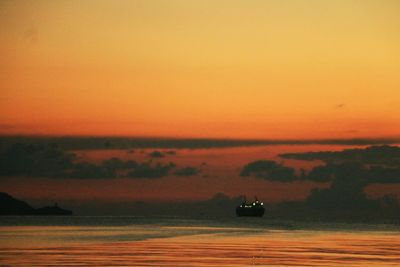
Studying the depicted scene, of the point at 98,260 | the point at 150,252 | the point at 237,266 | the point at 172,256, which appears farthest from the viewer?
the point at 150,252

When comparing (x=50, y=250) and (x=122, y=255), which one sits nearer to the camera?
(x=122, y=255)

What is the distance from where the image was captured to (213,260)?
270ft

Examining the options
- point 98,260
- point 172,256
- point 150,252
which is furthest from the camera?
point 150,252

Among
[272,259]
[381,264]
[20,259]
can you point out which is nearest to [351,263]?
[381,264]

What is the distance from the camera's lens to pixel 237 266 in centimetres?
7538

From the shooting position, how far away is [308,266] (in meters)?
75.5

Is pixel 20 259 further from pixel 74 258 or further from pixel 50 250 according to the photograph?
pixel 50 250

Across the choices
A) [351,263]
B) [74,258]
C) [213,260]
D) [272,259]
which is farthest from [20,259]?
[351,263]

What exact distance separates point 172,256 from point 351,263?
18.1 meters

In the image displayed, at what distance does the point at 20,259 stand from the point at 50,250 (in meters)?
16.7

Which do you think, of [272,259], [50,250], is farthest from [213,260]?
[50,250]

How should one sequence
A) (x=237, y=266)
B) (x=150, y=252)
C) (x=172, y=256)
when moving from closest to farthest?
1. (x=237, y=266)
2. (x=172, y=256)
3. (x=150, y=252)

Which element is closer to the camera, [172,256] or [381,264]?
[381,264]

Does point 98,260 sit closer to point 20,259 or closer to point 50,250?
point 20,259
